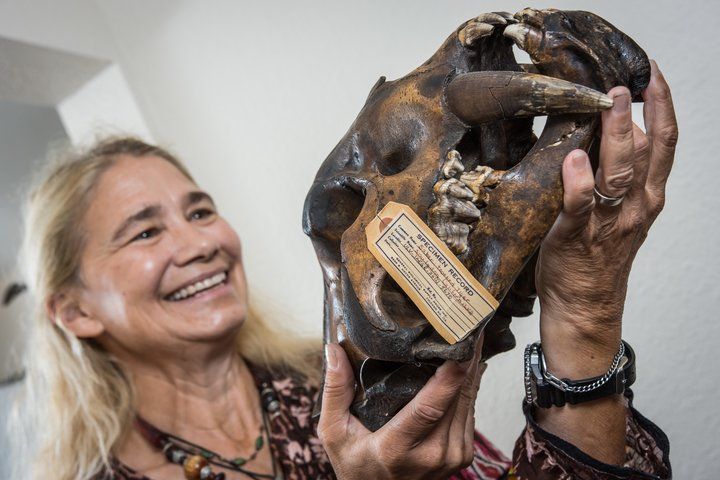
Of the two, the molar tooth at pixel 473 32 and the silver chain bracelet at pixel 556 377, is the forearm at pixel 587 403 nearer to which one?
the silver chain bracelet at pixel 556 377

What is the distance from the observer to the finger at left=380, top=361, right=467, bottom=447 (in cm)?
86

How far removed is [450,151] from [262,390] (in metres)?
0.88

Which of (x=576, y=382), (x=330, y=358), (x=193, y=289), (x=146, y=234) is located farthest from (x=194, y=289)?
(x=576, y=382)

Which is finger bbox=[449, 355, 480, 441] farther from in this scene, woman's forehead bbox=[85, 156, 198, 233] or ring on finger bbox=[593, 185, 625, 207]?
woman's forehead bbox=[85, 156, 198, 233]

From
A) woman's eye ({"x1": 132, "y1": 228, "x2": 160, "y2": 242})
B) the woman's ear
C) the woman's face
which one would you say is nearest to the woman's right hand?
the woman's face

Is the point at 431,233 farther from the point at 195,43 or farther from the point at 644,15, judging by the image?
the point at 195,43

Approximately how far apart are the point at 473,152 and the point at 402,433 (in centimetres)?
37

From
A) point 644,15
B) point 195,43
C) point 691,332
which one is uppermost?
point 195,43

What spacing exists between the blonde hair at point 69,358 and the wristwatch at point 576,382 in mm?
747

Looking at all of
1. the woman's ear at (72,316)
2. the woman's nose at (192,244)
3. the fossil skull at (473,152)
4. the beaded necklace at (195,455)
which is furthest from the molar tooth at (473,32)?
the woman's ear at (72,316)

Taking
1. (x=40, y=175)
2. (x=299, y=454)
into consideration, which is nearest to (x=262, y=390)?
(x=299, y=454)

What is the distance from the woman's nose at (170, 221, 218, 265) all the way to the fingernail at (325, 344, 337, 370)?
533mm

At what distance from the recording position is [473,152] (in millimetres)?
854

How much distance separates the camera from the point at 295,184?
6.65 ft
